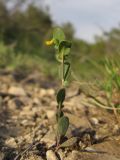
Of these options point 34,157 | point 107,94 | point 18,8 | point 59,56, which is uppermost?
point 18,8

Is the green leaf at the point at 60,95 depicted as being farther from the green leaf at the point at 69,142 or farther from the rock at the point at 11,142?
the rock at the point at 11,142

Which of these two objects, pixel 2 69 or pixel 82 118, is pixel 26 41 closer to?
pixel 2 69

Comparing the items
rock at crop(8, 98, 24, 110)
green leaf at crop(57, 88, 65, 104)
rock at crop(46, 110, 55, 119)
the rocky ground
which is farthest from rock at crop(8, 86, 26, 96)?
green leaf at crop(57, 88, 65, 104)

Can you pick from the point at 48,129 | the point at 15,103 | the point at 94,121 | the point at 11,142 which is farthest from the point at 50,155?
the point at 15,103

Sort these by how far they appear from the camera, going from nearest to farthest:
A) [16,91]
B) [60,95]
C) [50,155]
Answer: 1. [50,155]
2. [60,95]
3. [16,91]

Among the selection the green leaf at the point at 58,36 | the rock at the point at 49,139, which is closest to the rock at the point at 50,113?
the rock at the point at 49,139

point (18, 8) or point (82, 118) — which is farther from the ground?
point (18, 8)

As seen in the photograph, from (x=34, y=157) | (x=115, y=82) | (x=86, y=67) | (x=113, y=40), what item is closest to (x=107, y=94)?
(x=115, y=82)

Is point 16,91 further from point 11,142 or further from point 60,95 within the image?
point 60,95
